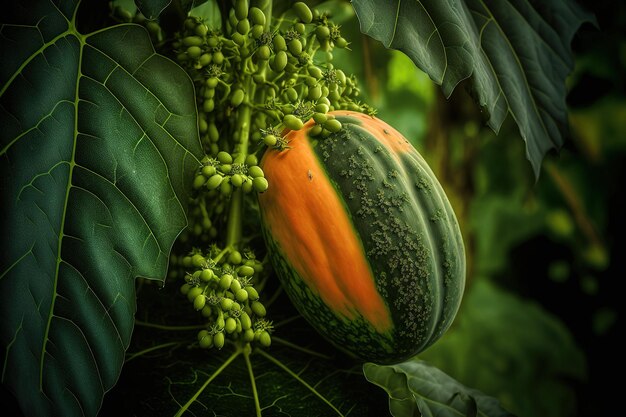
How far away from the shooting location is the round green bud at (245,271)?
2.02 feet

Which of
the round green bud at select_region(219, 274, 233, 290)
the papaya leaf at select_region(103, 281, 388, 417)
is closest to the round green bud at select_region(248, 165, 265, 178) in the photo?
the round green bud at select_region(219, 274, 233, 290)

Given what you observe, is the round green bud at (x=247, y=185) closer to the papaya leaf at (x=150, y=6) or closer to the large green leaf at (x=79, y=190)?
the large green leaf at (x=79, y=190)

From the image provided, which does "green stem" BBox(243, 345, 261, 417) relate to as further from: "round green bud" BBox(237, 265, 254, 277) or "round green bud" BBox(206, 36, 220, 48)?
"round green bud" BBox(206, 36, 220, 48)

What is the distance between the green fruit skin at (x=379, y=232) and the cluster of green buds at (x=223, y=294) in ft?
0.14

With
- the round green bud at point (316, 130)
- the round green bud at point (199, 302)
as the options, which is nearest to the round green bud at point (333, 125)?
the round green bud at point (316, 130)

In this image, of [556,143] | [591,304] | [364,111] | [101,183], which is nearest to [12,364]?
[101,183]

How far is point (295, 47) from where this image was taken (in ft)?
1.97

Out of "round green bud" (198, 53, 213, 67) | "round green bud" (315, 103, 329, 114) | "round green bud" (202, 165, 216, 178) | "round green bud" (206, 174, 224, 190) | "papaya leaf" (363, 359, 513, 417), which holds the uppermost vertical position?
"round green bud" (198, 53, 213, 67)

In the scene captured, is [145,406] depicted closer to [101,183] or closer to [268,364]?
[268,364]

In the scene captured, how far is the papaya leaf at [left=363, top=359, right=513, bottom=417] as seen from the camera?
0.69 metres

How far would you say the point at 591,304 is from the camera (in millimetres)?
1985

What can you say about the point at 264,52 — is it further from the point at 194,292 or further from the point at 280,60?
the point at 194,292

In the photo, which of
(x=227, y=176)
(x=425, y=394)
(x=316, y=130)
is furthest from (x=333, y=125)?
(x=425, y=394)

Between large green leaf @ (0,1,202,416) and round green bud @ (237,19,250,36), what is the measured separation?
0.08 metres
